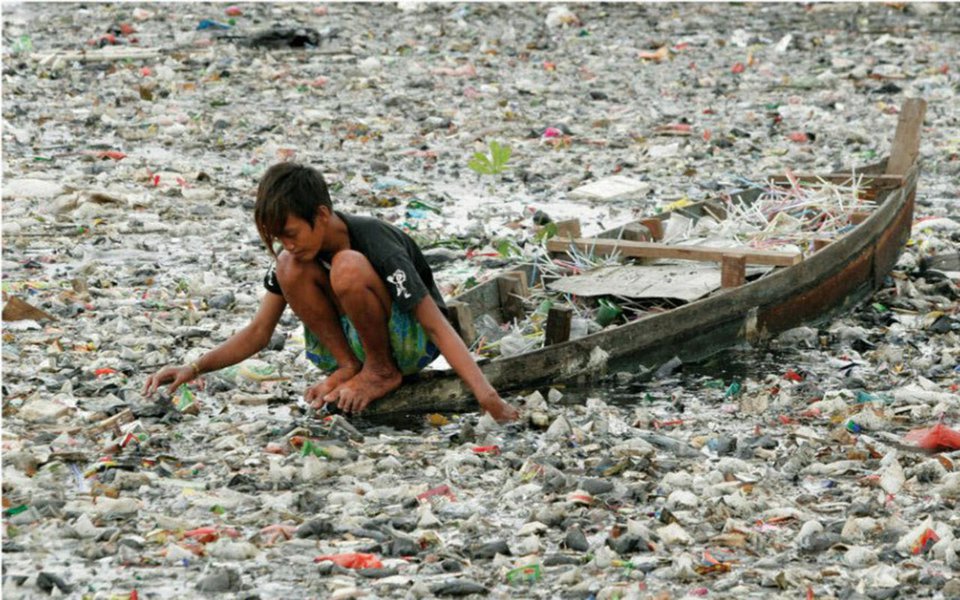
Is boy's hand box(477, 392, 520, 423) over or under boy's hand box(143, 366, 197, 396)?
under

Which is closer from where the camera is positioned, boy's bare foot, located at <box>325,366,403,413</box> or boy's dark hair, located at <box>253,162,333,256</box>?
boy's dark hair, located at <box>253,162,333,256</box>

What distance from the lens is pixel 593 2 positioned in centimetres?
1734

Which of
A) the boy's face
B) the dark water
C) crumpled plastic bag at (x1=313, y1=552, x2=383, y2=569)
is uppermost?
the boy's face

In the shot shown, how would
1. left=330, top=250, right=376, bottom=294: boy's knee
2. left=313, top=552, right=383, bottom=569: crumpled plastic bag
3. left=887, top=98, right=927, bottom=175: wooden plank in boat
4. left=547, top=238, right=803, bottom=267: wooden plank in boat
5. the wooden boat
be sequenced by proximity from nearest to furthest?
left=313, top=552, right=383, bottom=569: crumpled plastic bag
left=330, top=250, right=376, bottom=294: boy's knee
the wooden boat
left=547, top=238, right=803, bottom=267: wooden plank in boat
left=887, top=98, right=927, bottom=175: wooden plank in boat

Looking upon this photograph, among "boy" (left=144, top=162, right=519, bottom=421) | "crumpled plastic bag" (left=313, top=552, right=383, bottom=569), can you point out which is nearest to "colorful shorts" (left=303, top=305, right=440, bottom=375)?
"boy" (left=144, top=162, right=519, bottom=421)

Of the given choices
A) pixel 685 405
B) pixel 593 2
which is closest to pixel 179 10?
pixel 593 2

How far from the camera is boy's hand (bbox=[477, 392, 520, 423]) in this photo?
16.8ft

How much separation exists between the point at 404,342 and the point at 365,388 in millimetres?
220

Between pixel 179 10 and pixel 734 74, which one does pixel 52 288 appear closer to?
pixel 734 74

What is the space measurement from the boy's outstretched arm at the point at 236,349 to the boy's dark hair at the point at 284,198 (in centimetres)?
45

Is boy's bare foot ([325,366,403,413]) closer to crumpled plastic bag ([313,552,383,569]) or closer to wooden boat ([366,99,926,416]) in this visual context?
wooden boat ([366,99,926,416])

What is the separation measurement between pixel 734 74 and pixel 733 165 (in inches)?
143

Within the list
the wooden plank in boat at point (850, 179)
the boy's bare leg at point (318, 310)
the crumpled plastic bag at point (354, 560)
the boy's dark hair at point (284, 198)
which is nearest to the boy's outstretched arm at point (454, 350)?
the boy's bare leg at point (318, 310)

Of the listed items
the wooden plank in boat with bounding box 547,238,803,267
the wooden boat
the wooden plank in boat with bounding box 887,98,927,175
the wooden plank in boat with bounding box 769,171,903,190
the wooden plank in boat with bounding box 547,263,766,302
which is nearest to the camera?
the wooden boat
